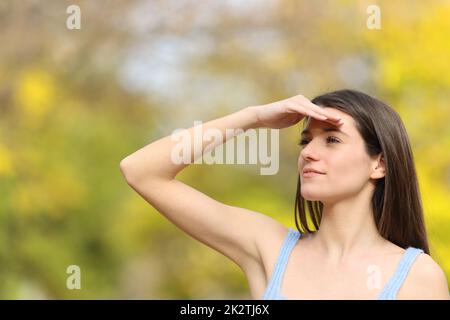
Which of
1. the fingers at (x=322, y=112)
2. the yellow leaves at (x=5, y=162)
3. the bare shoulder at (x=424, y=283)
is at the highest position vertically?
the yellow leaves at (x=5, y=162)

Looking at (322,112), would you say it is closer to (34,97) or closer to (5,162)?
(5,162)

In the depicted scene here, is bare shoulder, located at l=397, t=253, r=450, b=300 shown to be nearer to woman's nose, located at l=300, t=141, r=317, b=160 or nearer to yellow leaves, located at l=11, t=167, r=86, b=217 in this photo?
woman's nose, located at l=300, t=141, r=317, b=160

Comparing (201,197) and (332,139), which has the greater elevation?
(332,139)

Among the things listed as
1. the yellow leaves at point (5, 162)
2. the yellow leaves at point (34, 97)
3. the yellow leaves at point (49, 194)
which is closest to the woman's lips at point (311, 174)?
the yellow leaves at point (49, 194)

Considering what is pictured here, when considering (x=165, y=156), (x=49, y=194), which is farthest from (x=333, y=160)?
(x=49, y=194)

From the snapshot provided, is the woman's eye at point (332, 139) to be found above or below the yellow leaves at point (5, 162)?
below

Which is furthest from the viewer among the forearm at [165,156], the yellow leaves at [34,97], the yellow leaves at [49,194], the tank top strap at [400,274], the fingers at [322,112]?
the yellow leaves at [34,97]

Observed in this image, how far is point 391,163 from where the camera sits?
1867mm

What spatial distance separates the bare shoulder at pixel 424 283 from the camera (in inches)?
68.0

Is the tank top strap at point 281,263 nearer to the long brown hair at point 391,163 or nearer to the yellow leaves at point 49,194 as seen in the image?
the long brown hair at point 391,163

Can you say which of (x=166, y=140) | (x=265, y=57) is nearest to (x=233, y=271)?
(x=265, y=57)

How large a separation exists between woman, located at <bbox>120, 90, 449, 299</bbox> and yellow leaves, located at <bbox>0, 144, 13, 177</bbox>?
473cm

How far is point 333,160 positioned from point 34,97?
5.42m

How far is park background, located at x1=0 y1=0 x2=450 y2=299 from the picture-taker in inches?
250
